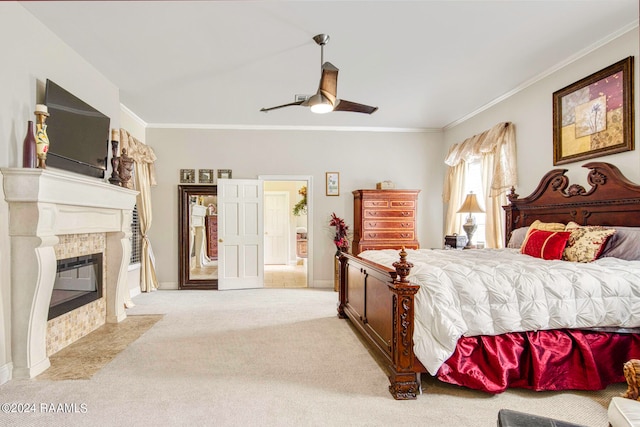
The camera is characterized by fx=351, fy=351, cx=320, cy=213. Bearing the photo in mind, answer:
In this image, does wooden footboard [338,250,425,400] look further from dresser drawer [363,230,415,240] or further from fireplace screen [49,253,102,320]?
fireplace screen [49,253,102,320]

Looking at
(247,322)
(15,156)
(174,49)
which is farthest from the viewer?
(247,322)

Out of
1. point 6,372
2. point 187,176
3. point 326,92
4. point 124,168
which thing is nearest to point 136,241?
point 187,176

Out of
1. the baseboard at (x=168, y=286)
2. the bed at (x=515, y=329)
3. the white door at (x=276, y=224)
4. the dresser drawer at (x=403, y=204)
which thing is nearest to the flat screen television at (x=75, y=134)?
the baseboard at (x=168, y=286)

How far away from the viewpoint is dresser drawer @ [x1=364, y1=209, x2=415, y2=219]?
19.6 feet

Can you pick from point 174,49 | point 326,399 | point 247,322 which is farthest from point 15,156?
point 326,399

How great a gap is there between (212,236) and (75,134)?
3.32 m

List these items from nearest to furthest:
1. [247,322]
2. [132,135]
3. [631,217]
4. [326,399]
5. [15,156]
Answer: [326,399]
[15,156]
[631,217]
[247,322]
[132,135]

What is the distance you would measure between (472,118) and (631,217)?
3.08 m

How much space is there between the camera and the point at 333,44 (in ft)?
11.0

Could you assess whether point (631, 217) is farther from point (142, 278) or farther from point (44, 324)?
point (142, 278)

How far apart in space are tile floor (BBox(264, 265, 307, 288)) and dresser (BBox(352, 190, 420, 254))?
1555 mm

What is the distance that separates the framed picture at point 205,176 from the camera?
6258 mm

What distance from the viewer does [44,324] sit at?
279 centimetres

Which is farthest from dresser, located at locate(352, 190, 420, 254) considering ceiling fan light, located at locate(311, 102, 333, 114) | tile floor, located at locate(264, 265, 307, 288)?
ceiling fan light, located at locate(311, 102, 333, 114)
